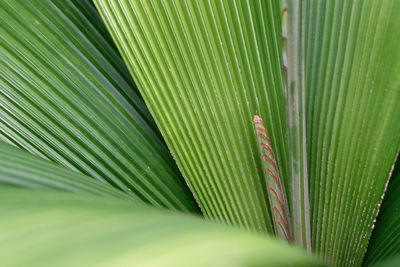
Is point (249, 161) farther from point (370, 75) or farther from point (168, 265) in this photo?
point (168, 265)

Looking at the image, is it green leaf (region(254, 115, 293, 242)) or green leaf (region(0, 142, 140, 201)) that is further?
green leaf (region(254, 115, 293, 242))

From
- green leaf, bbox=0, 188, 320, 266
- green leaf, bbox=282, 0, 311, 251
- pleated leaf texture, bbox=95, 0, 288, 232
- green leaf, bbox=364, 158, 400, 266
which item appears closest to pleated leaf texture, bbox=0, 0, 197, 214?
pleated leaf texture, bbox=95, 0, 288, 232

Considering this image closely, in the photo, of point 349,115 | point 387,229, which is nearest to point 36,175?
point 349,115

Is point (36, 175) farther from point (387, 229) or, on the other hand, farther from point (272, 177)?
point (387, 229)

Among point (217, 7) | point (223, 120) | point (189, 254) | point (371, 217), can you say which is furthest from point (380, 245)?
point (189, 254)

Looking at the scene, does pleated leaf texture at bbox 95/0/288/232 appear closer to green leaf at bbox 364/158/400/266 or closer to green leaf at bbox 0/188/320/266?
green leaf at bbox 364/158/400/266

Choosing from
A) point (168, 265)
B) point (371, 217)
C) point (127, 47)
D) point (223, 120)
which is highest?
point (127, 47)
